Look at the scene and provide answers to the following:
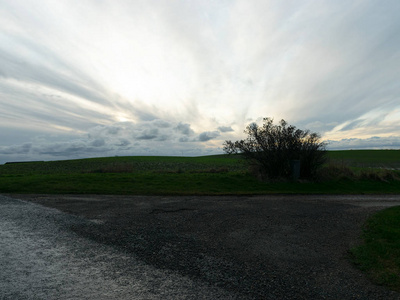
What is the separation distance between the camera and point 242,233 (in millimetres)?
8102

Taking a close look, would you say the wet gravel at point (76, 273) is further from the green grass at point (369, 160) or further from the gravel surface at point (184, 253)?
the green grass at point (369, 160)

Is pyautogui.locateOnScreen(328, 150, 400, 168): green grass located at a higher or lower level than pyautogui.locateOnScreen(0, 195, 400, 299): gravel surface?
higher

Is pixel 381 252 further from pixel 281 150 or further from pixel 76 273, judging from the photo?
pixel 281 150

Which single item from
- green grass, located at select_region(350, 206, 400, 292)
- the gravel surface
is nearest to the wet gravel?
the gravel surface

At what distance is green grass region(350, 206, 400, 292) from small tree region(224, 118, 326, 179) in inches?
467

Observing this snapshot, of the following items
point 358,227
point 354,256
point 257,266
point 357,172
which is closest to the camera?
point 257,266

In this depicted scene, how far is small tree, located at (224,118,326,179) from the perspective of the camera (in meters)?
21.2

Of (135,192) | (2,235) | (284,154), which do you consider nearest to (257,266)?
(2,235)

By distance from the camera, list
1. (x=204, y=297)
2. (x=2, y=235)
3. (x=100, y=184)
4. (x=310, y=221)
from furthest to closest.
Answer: (x=100, y=184) → (x=310, y=221) → (x=2, y=235) → (x=204, y=297)

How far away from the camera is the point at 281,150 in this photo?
69.8 feet

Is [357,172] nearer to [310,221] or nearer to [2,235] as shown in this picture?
[310,221]

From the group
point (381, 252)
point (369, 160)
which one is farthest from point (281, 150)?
point (369, 160)

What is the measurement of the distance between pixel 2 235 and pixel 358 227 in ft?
38.3

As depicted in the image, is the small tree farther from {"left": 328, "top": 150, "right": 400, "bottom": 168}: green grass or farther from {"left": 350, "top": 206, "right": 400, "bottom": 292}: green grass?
{"left": 350, "top": 206, "right": 400, "bottom": 292}: green grass
